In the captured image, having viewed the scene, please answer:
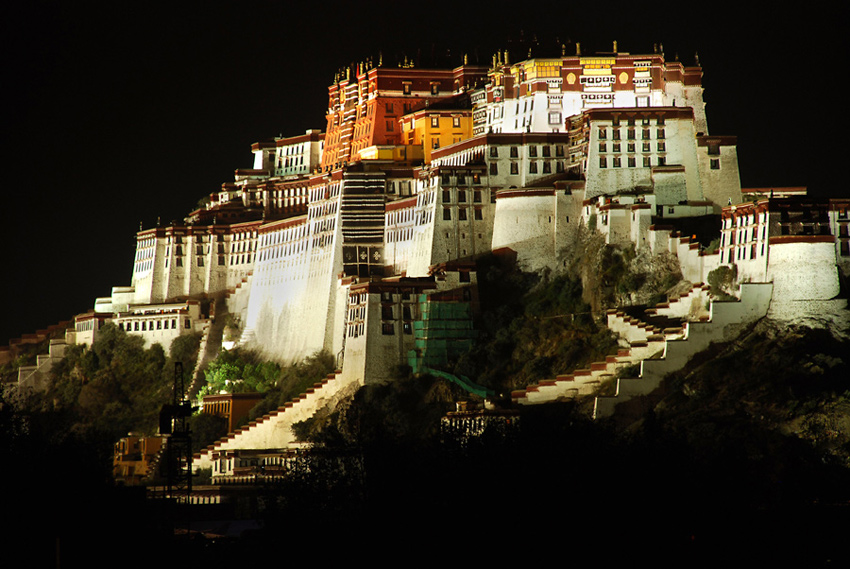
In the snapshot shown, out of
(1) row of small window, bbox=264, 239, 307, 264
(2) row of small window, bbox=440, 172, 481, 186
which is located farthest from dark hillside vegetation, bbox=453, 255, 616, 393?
(1) row of small window, bbox=264, 239, 307, 264

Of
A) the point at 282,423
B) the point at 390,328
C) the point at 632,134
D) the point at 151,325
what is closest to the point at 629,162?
the point at 632,134

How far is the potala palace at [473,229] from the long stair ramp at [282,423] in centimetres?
9

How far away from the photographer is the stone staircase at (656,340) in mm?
65875

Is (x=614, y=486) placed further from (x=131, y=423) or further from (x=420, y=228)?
(x=131, y=423)

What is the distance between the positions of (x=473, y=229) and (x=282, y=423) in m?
11.8

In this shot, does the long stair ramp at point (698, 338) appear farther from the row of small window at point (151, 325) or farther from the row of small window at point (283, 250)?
the row of small window at point (151, 325)

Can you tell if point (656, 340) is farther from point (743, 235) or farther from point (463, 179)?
point (463, 179)

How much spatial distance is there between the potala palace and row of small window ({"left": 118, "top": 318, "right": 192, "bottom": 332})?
12 cm

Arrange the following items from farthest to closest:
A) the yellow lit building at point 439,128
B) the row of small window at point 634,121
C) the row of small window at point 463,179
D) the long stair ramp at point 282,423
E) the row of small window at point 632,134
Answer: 1. the yellow lit building at point 439,128
2. the row of small window at point 463,179
3. the row of small window at point 634,121
4. the row of small window at point 632,134
5. the long stair ramp at point 282,423

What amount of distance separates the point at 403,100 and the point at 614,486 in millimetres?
52843

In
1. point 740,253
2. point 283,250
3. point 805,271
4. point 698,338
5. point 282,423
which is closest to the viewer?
point 805,271

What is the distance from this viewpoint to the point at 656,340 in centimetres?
6831

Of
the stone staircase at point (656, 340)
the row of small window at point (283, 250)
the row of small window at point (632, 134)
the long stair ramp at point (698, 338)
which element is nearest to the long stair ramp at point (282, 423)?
the stone staircase at point (656, 340)

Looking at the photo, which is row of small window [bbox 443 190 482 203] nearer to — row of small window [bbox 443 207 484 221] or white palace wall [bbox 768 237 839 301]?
row of small window [bbox 443 207 484 221]
